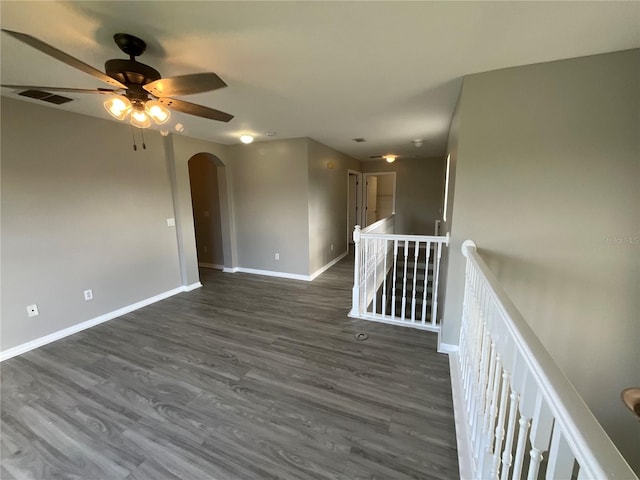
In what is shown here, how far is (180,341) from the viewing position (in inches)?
108

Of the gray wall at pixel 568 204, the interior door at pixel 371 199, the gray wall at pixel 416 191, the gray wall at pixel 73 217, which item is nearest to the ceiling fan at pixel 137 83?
the gray wall at pixel 73 217

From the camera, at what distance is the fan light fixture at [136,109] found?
1.70 meters

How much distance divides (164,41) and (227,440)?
8.01 feet

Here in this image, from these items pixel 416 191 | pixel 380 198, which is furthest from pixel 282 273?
pixel 380 198

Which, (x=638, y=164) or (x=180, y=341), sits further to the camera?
(x=180, y=341)

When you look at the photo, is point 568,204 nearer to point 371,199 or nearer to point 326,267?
point 326,267

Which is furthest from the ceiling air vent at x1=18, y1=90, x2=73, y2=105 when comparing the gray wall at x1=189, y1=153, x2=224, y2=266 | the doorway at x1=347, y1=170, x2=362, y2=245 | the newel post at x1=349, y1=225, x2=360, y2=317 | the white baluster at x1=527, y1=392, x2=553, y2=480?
the doorway at x1=347, y1=170, x2=362, y2=245

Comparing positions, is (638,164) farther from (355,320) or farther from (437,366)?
(355,320)

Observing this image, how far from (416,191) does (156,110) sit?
6.41m

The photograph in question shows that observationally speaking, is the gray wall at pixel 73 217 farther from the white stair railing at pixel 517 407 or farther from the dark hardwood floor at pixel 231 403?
the white stair railing at pixel 517 407

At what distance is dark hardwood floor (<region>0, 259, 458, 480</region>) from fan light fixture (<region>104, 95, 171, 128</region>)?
2019 millimetres

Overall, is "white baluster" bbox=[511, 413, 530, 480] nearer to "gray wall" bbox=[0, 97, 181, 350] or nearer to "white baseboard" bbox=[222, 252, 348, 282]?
"white baseboard" bbox=[222, 252, 348, 282]

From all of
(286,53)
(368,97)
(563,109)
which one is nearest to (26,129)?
(286,53)

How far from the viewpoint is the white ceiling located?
1321 millimetres
